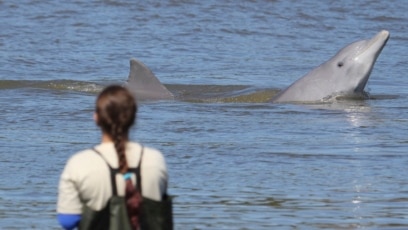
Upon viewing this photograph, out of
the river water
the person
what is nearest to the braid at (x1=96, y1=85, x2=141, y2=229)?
the person

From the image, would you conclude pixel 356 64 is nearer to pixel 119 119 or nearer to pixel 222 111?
pixel 222 111

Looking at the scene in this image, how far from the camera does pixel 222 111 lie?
1463 centimetres

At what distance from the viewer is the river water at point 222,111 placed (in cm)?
932

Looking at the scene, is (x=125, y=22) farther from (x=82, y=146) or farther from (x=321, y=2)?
(x=82, y=146)

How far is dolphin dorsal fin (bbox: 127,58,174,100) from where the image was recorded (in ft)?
51.1

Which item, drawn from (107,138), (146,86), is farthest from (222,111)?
(107,138)

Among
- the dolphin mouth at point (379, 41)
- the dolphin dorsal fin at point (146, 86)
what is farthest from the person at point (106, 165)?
the dolphin mouth at point (379, 41)

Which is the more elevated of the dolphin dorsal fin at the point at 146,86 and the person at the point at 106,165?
the person at the point at 106,165

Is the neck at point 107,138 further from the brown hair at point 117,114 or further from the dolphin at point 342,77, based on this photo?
the dolphin at point 342,77

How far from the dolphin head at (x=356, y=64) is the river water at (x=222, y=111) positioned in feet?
0.87

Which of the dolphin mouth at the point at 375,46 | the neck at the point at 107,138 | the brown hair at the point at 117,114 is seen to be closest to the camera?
the brown hair at the point at 117,114

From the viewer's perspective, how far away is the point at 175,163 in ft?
36.1

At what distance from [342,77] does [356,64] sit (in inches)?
9.8

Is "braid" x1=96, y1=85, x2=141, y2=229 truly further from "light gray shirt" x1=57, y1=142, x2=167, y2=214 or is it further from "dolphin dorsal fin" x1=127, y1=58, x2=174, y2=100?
"dolphin dorsal fin" x1=127, y1=58, x2=174, y2=100
